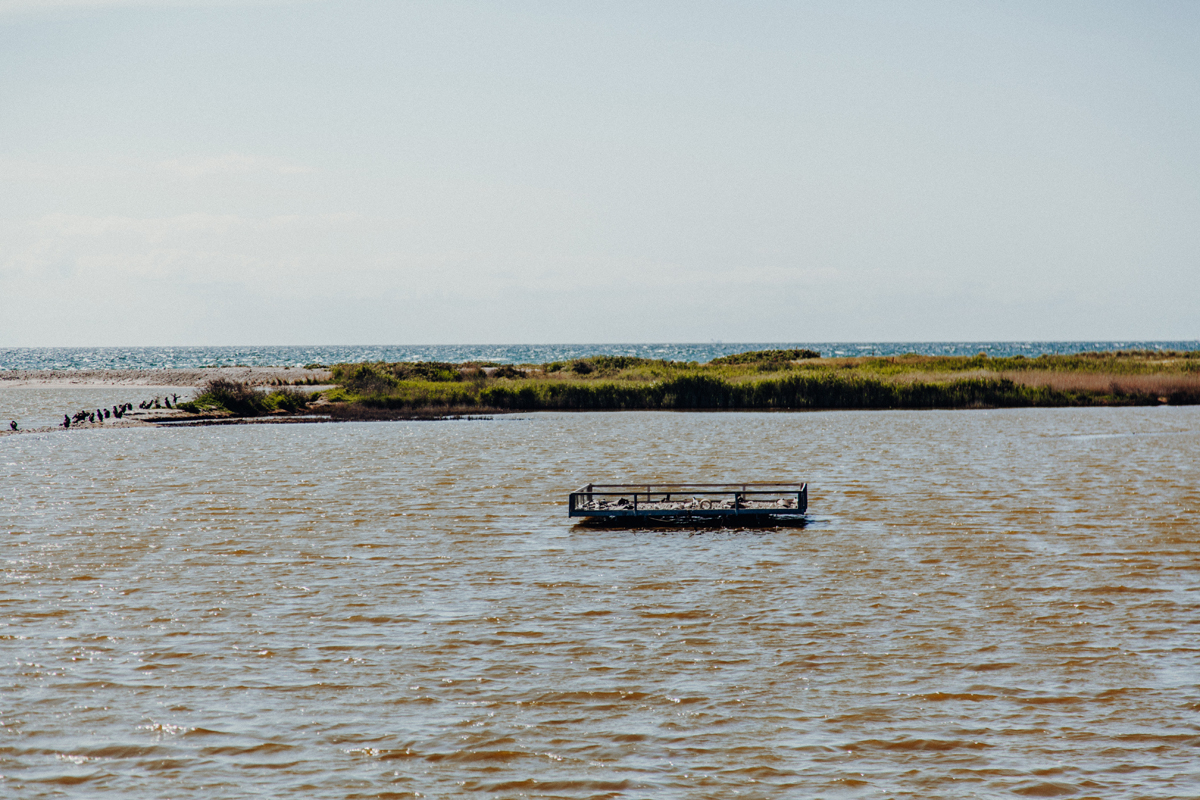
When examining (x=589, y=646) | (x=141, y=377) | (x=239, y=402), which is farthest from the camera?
(x=141, y=377)

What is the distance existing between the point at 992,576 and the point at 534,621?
10109 millimetres

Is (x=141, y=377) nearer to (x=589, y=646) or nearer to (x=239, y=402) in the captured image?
(x=239, y=402)

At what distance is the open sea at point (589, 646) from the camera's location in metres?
12.3

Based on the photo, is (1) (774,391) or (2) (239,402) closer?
(2) (239,402)

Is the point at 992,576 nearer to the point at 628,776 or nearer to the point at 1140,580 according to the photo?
the point at 1140,580

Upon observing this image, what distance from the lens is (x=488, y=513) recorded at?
31.3 m

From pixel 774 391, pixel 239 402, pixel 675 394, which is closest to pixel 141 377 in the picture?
pixel 239 402

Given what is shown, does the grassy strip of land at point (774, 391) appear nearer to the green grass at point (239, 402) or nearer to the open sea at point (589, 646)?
the green grass at point (239, 402)

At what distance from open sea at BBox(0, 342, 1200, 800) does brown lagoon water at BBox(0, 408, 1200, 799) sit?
0.06 meters

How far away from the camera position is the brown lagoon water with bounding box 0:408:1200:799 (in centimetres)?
1235

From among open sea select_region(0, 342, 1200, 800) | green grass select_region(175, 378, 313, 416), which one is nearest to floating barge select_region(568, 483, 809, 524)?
open sea select_region(0, 342, 1200, 800)

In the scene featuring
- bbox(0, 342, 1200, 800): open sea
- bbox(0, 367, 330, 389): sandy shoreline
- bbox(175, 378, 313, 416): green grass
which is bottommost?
bbox(0, 342, 1200, 800): open sea

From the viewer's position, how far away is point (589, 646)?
17109 millimetres

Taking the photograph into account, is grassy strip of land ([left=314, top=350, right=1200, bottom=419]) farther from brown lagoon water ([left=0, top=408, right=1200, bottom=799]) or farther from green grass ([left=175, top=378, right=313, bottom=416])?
brown lagoon water ([left=0, top=408, right=1200, bottom=799])
